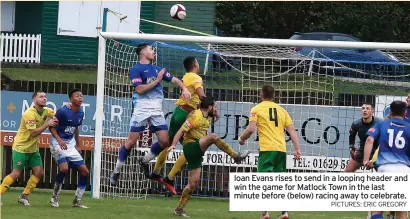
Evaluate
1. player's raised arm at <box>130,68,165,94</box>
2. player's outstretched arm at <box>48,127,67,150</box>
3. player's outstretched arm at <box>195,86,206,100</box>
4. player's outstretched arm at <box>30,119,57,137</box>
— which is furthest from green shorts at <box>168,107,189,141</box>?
player's outstretched arm at <box>30,119,57,137</box>

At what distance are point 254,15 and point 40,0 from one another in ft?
38.2

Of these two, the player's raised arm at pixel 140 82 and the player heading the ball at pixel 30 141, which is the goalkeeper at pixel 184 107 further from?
the player heading the ball at pixel 30 141

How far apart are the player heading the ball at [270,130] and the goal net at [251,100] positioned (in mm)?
3757

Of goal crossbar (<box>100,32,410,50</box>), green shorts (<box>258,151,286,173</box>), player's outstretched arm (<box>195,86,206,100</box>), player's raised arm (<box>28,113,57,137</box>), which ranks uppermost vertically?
goal crossbar (<box>100,32,410,50</box>)

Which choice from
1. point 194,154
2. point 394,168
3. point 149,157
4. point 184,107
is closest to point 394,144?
point 394,168

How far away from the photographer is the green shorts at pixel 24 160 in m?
16.4

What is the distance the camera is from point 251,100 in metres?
20.0

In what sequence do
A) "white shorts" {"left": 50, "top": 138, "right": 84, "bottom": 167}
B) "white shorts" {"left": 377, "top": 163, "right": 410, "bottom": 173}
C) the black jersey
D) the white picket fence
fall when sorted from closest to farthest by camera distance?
"white shorts" {"left": 377, "top": 163, "right": 410, "bottom": 173} → "white shorts" {"left": 50, "top": 138, "right": 84, "bottom": 167} → the black jersey → the white picket fence

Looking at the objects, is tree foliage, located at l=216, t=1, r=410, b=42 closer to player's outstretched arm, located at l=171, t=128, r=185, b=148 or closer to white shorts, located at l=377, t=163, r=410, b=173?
player's outstretched arm, located at l=171, t=128, r=185, b=148

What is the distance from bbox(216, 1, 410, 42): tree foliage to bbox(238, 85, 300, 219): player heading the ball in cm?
2684

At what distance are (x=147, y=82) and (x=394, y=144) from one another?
14.9ft

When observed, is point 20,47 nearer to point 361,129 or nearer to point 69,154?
point 69,154

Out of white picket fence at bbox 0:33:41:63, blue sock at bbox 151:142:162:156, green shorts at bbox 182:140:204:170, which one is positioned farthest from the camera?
white picket fence at bbox 0:33:41:63

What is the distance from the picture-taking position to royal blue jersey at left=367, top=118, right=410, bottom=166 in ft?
44.0
